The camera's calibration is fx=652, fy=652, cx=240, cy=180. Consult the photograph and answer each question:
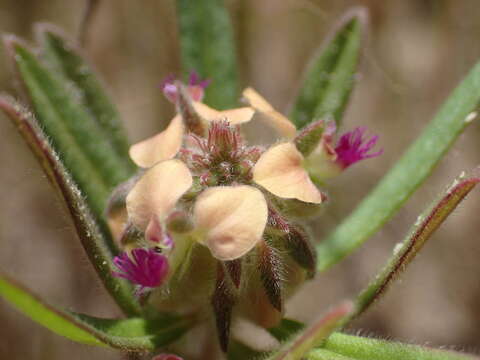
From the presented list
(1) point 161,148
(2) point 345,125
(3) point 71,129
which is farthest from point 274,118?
(2) point 345,125

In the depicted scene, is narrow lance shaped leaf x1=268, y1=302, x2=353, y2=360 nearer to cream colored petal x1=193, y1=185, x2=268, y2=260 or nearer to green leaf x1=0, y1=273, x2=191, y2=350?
cream colored petal x1=193, y1=185, x2=268, y2=260

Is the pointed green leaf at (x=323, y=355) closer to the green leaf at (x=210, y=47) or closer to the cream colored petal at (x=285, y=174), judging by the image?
the cream colored petal at (x=285, y=174)

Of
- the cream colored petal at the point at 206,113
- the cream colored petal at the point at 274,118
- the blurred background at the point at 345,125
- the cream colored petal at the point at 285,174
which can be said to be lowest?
the blurred background at the point at 345,125

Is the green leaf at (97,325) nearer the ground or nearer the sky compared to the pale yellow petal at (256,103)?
nearer the ground

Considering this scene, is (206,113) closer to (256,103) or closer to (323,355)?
(256,103)

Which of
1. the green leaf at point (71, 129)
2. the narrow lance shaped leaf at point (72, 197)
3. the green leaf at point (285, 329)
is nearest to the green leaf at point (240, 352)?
the green leaf at point (285, 329)
